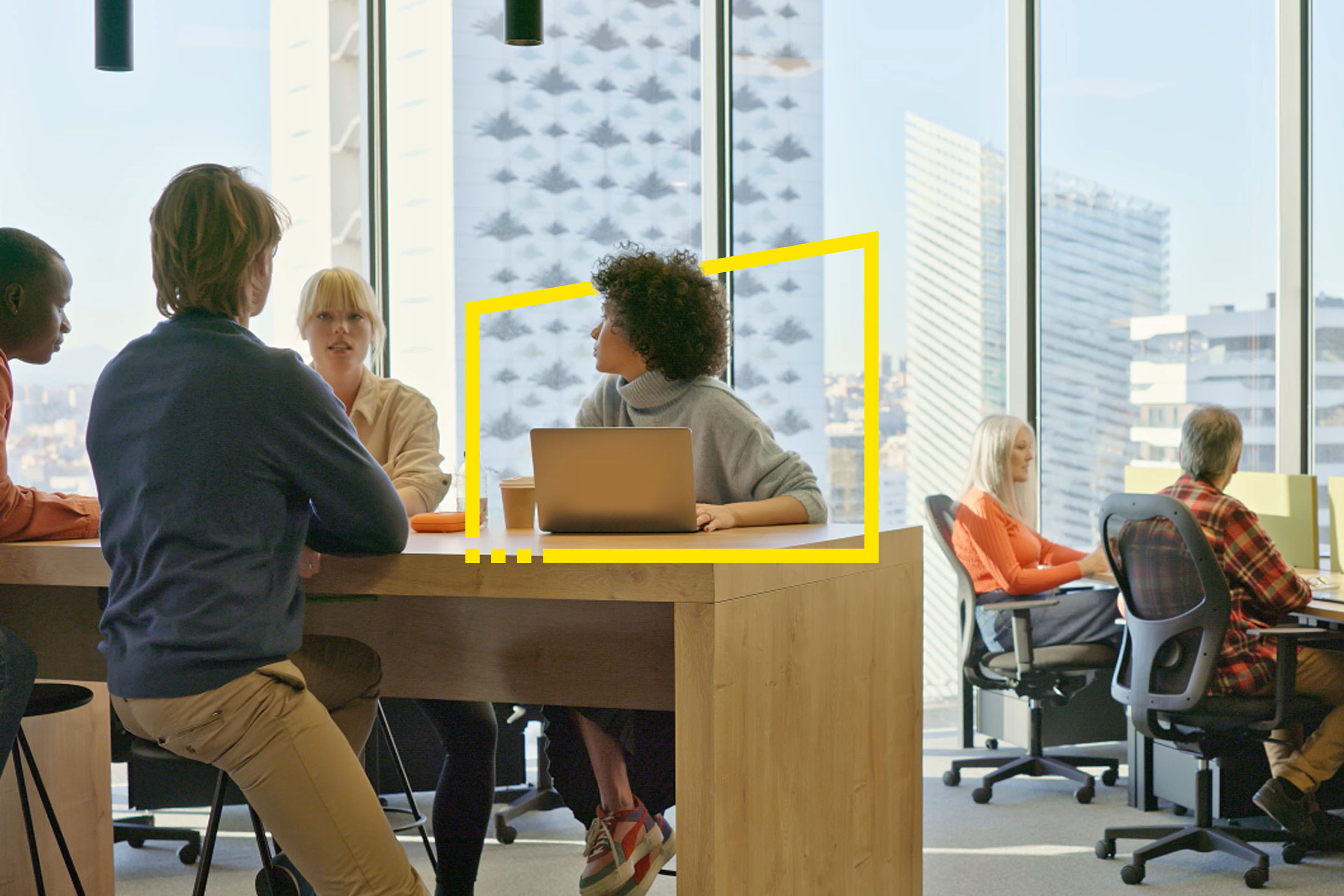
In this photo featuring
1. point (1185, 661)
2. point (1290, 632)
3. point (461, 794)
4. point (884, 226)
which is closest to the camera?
point (461, 794)

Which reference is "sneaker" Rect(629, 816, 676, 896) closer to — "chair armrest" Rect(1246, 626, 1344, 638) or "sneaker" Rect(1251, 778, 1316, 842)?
"chair armrest" Rect(1246, 626, 1344, 638)

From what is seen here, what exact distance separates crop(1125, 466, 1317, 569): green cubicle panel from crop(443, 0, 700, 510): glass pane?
1.99 meters

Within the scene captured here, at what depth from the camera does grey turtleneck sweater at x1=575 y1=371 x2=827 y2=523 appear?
238 cm

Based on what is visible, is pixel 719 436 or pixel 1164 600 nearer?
pixel 719 436

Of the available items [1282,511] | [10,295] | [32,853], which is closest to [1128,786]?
[1282,511]

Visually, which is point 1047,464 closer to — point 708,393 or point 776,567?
point 708,393

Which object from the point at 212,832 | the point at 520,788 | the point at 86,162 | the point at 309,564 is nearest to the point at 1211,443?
the point at 520,788

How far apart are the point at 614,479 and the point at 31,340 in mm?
1111

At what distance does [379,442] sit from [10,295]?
0.87 m

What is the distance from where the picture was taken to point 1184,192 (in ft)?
16.1

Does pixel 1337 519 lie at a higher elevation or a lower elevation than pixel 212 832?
higher

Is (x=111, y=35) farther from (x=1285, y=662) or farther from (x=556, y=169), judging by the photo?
(x=1285, y=662)

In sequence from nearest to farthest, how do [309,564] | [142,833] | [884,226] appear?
[309,564] → [142,833] → [884,226]

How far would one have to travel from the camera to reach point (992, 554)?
4.02 meters
